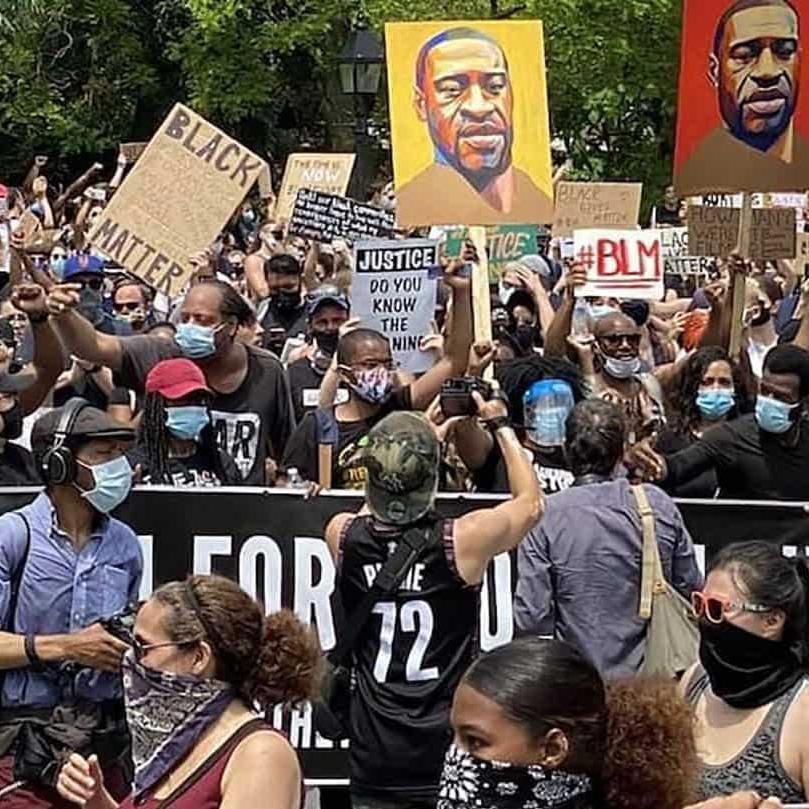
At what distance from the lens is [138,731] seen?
152 inches

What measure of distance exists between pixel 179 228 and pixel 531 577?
15.5 ft

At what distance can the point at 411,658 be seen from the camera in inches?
203

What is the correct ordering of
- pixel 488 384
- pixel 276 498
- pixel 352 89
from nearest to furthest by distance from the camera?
pixel 488 384
pixel 276 498
pixel 352 89

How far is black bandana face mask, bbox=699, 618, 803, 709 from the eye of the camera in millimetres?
4078

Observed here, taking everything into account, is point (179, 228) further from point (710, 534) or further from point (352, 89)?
point (352, 89)

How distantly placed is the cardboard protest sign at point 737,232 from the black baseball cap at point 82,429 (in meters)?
6.15

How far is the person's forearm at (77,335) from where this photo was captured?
292 inches

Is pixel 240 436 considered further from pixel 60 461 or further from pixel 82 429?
pixel 60 461

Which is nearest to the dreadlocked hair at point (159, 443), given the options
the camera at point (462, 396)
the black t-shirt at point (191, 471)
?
the black t-shirt at point (191, 471)

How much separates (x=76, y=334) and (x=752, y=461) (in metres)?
2.65

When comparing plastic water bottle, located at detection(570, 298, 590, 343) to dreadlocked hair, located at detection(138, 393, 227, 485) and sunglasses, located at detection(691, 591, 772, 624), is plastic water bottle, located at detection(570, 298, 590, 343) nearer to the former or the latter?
dreadlocked hair, located at detection(138, 393, 227, 485)

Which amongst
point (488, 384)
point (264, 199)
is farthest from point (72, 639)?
point (264, 199)

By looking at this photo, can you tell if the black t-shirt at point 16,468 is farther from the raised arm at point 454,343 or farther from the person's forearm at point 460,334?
the person's forearm at point 460,334

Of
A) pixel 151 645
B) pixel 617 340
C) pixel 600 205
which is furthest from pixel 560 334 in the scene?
pixel 600 205
